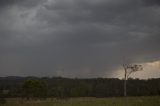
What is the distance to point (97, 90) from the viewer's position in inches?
3939

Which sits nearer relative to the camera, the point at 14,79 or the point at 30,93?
the point at 30,93

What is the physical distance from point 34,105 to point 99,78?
105 meters

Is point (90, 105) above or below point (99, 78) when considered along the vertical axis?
below

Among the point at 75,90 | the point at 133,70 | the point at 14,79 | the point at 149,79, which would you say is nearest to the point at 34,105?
the point at 133,70

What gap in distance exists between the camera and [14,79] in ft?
455

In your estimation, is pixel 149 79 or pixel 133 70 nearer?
pixel 133 70

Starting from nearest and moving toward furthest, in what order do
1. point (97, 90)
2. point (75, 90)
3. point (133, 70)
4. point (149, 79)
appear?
1. point (133, 70)
2. point (75, 90)
3. point (97, 90)
4. point (149, 79)

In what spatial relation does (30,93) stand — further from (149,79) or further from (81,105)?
(149,79)

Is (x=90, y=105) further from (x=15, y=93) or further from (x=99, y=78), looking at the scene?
(x=99, y=78)

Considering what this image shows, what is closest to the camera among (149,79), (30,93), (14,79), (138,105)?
(138,105)

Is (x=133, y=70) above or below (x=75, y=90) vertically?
above

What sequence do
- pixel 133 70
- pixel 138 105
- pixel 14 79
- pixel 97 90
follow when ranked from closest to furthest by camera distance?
pixel 138 105 → pixel 133 70 → pixel 97 90 → pixel 14 79

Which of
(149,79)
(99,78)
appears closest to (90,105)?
(149,79)

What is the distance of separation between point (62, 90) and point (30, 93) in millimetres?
28732
